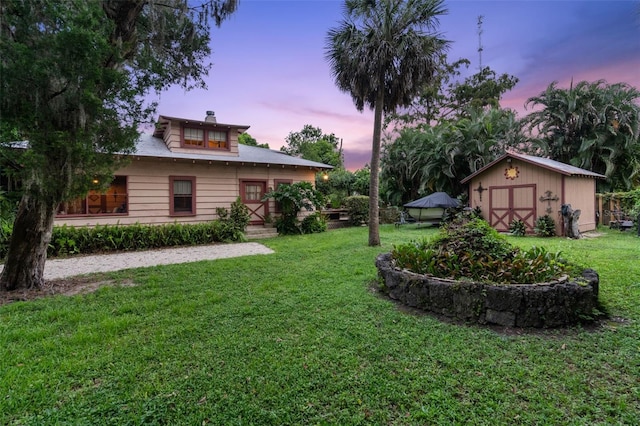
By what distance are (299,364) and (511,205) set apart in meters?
11.4

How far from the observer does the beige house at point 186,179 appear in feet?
31.0

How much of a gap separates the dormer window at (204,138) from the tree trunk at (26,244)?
660cm

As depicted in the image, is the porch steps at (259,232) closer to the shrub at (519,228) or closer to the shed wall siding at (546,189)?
the shed wall siding at (546,189)

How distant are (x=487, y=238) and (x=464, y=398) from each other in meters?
2.51

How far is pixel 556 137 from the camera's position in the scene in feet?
50.0

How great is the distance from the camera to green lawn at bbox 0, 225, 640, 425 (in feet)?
6.14

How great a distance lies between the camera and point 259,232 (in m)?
11.2

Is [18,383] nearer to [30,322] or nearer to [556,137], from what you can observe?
[30,322]

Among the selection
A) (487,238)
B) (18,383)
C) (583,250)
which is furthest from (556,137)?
(18,383)

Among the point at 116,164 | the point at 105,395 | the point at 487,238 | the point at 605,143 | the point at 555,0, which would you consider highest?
the point at 555,0

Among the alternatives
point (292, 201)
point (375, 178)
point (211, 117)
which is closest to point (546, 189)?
point (375, 178)

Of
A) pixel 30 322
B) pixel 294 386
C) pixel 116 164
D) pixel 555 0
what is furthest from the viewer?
pixel 555 0

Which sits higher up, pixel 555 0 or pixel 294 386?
pixel 555 0

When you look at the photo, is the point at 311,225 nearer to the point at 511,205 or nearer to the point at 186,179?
the point at 186,179
